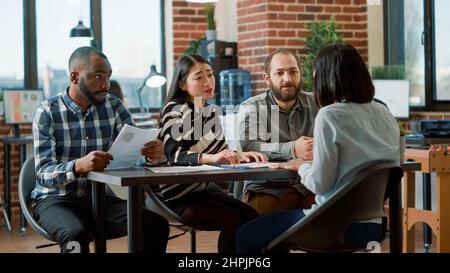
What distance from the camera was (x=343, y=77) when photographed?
3.01 m

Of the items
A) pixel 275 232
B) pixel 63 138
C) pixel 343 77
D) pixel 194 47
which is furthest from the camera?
pixel 194 47

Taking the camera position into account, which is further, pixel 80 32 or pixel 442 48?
pixel 80 32

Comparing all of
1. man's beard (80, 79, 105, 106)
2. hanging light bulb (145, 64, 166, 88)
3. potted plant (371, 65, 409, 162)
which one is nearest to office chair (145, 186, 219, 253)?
man's beard (80, 79, 105, 106)

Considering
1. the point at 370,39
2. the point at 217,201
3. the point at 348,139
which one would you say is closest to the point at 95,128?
the point at 217,201

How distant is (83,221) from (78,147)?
0.36m

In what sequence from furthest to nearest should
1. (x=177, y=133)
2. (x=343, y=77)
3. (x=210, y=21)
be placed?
(x=210, y=21) → (x=177, y=133) → (x=343, y=77)

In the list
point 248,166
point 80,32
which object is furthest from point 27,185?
point 80,32

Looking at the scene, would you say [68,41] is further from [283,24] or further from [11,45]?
[283,24]

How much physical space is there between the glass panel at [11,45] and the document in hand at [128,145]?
4.51 metres

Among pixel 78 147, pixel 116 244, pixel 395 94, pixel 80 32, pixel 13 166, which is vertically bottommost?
A: pixel 116 244

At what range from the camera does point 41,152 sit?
3.46 m

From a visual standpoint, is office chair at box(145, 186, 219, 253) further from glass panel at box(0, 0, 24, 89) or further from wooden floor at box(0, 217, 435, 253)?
glass panel at box(0, 0, 24, 89)

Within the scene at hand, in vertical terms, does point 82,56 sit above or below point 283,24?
below

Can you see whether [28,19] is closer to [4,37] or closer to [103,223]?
[4,37]
